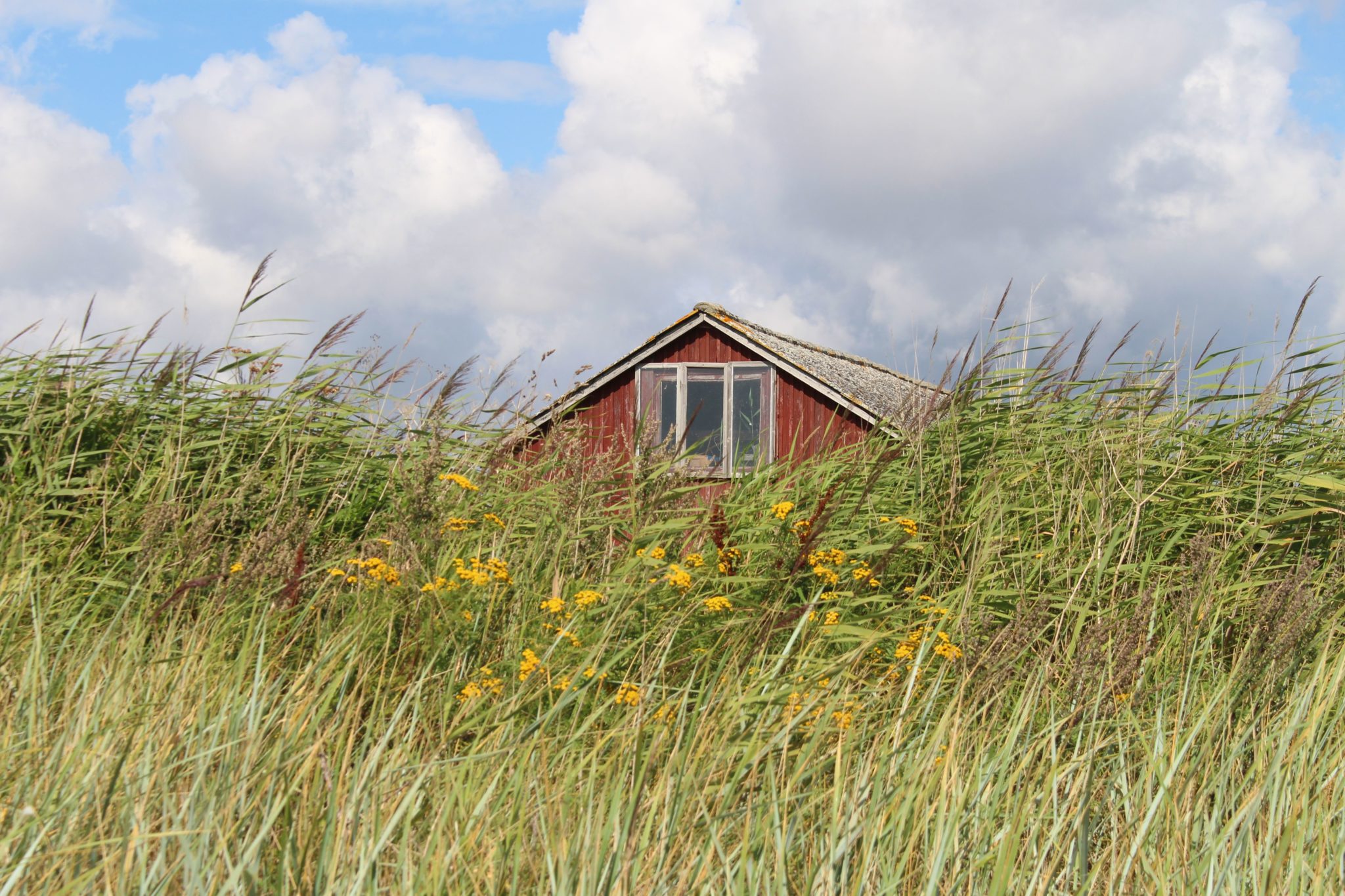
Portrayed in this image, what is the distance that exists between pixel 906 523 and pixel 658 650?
127 cm

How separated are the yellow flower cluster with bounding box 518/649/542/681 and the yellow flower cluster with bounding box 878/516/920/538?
64.3 inches

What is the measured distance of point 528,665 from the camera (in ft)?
9.16

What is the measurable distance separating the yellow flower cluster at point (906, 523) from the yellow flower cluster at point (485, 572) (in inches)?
60.7

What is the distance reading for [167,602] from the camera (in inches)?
104

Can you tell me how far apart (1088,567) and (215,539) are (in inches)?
137

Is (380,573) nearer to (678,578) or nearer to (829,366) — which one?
(678,578)

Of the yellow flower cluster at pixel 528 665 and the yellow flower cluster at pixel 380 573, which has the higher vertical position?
the yellow flower cluster at pixel 380 573

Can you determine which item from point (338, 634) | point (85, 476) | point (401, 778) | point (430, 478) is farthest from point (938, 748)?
point (85, 476)

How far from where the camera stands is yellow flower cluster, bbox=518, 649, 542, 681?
9.15 ft

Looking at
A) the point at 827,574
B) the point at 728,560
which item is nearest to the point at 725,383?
the point at 728,560

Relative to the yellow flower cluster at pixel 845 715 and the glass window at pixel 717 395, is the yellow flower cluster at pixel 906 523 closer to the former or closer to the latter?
the yellow flower cluster at pixel 845 715

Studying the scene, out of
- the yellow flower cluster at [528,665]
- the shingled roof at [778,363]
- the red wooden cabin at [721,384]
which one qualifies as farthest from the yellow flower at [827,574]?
the red wooden cabin at [721,384]

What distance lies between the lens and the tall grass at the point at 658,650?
1.94m

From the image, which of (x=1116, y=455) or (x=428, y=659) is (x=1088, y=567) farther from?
(x=428, y=659)
